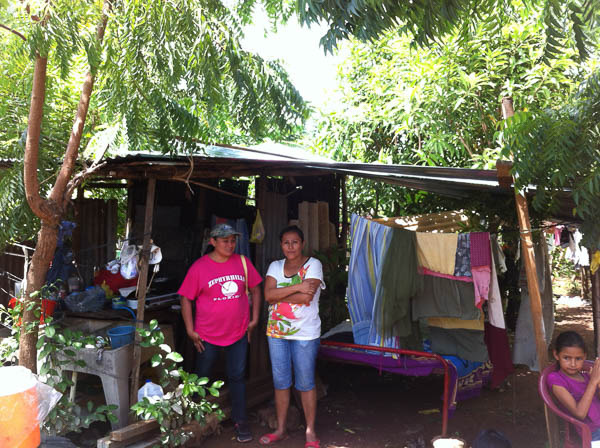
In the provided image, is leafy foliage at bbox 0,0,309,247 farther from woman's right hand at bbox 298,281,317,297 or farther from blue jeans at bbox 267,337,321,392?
blue jeans at bbox 267,337,321,392

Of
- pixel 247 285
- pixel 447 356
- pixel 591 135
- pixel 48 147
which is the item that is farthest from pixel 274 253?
pixel 591 135

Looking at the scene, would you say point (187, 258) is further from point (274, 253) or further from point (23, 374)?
point (23, 374)

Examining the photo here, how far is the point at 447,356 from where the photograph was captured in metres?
4.63

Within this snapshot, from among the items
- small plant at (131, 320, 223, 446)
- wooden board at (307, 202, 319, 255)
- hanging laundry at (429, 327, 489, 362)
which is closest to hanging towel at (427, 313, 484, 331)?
hanging laundry at (429, 327, 489, 362)

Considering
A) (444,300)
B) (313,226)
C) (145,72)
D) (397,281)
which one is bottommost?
(444,300)

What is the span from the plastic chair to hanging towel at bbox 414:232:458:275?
1222 mm

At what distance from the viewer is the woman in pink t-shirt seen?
4.19m

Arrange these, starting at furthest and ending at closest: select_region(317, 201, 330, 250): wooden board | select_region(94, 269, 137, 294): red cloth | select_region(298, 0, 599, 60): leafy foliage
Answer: select_region(317, 201, 330, 250): wooden board, select_region(94, 269, 137, 294): red cloth, select_region(298, 0, 599, 60): leafy foliage

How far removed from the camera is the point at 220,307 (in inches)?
165

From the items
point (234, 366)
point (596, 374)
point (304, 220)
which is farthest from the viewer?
point (304, 220)

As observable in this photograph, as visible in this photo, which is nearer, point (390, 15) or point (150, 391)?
point (390, 15)

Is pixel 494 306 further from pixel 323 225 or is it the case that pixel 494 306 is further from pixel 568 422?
pixel 323 225

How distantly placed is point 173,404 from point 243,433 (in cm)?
76

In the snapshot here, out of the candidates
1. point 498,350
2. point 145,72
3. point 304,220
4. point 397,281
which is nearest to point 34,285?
point 145,72
